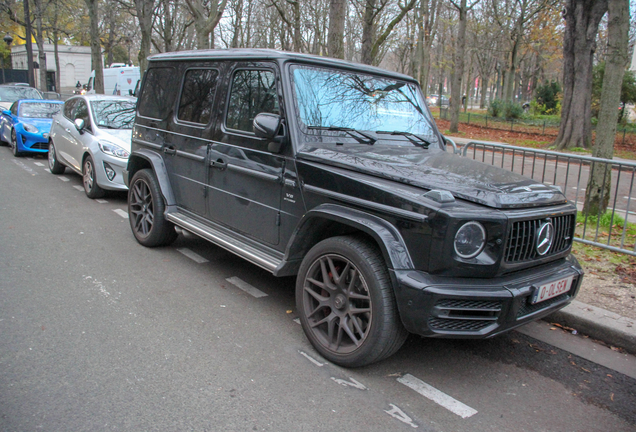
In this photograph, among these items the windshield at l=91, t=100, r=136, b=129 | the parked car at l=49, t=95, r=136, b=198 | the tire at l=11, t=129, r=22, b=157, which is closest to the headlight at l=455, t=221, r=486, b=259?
the parked car at l=49, t=95, r=136, b=198

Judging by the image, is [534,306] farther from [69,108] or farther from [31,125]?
[31,125]

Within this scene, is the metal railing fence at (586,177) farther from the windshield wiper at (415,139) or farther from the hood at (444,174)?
the hood at (444,174)

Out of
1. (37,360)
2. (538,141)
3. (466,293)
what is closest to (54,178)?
(37,360)

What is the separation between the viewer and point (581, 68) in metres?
18.5

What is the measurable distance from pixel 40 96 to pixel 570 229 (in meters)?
18.2

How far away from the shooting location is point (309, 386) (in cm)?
333

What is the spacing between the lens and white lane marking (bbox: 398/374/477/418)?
124 inches

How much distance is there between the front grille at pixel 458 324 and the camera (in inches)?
122

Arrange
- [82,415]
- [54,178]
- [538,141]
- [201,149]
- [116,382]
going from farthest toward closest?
[538,141] < [54,178] < [201,149] < [116,382] < [82,415]

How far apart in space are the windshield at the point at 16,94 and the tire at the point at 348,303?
17.0 m

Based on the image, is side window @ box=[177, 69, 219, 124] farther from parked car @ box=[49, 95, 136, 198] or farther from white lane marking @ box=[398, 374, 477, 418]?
parked car @ box=[49, 95, 136, 198]

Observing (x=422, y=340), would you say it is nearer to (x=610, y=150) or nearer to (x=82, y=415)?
(x=82, y=415)

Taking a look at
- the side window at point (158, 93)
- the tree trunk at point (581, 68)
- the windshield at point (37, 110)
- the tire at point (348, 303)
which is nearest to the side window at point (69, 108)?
the windshield at point (37, 110)

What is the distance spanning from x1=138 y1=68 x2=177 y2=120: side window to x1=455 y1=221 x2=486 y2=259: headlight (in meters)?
3.73
